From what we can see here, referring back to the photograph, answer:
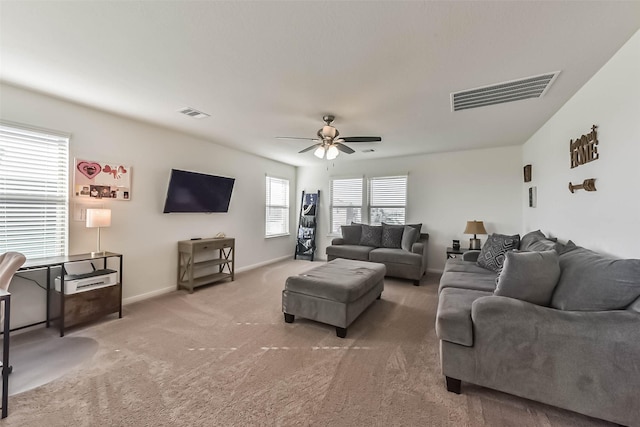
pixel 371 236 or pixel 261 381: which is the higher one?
pixel 371 236

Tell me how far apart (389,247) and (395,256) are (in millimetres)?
579

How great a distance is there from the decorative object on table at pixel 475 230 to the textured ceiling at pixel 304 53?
192 centimetres

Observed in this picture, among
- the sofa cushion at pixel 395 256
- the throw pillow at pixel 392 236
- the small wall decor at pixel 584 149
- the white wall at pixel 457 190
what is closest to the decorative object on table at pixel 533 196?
the white wall at pixel 457 190

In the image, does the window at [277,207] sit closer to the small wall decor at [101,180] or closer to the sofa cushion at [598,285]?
the small wall decor at [101,180]

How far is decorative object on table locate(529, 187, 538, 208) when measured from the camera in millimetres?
3988

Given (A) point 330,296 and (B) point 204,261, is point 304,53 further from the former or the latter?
(B) point 204,261

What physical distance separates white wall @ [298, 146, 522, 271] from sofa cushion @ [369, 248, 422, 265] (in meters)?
1.09

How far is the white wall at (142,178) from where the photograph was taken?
2.88m

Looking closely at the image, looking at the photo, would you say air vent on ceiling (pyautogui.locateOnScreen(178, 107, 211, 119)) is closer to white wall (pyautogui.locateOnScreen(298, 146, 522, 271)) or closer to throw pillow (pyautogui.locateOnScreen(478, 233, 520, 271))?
white wall (pyautogui.locateOnScreen(298, 146, 522, 271))

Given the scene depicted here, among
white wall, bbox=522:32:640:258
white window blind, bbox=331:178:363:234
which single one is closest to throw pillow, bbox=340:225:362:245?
white window blind, bbox=331:178:363:234

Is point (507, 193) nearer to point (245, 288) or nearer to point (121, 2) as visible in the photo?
point (245, 288)

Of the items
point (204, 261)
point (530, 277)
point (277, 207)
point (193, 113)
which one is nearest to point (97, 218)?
point (193, 113)

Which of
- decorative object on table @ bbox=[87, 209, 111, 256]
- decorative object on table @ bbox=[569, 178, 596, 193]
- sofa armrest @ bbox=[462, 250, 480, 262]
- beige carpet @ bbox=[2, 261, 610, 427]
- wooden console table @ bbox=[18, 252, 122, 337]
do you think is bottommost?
beige carpet @ bbox=[2, 261, 610, 427]

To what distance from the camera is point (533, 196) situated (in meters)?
4.06
